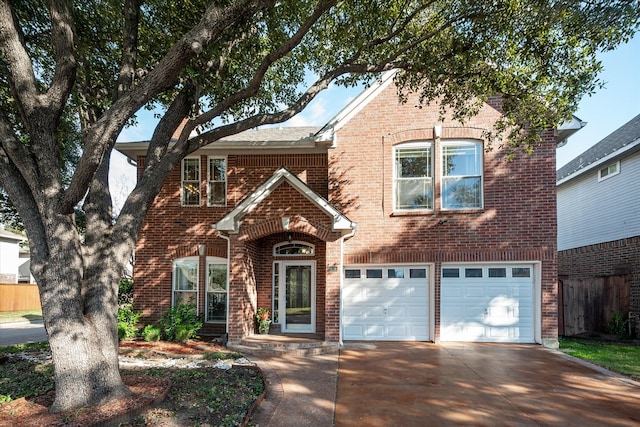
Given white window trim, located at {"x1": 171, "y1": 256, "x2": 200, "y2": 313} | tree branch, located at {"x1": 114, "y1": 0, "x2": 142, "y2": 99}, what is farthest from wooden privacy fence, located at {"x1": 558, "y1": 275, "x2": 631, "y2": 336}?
tree branch, located at {"x1": 114, "y1": 0, "x2": 142, "y2": 99}

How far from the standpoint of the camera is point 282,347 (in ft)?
29.2

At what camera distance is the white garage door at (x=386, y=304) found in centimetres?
1013

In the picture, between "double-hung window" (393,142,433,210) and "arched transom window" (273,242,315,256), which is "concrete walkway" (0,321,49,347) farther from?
"double-hung window" (393,142,433,210)

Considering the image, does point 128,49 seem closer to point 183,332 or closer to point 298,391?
point 298,391

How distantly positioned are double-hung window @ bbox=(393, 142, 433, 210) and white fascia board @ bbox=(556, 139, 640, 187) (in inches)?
268

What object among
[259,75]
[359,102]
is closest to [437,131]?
[359,102]

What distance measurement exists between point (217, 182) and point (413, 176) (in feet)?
19.0

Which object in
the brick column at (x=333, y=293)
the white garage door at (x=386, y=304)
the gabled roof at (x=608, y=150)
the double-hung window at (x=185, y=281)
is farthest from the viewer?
the gabled roof at (x=608, y=150)

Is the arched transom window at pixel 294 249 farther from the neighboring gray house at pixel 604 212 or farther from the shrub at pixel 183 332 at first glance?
the neighboring gray house at pixel 604 212

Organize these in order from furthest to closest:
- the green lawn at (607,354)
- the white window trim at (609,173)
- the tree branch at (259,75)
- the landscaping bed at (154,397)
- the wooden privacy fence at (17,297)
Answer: the wooden privacy fence at (17,297) → the white window trim at (609,173) → the green lawn at (607,354) → the tree branch at (259,75) → the landscaping bed at (154,397)

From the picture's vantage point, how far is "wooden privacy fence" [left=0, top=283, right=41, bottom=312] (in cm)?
1970

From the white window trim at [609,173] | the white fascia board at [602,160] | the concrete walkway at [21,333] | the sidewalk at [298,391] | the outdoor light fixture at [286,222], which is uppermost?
the white fascia board at [602,160]

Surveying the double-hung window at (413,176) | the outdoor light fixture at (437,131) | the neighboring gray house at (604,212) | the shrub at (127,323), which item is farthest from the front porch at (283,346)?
the neighboring gray house at (604,212)

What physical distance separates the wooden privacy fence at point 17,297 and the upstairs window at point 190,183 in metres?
15.7
